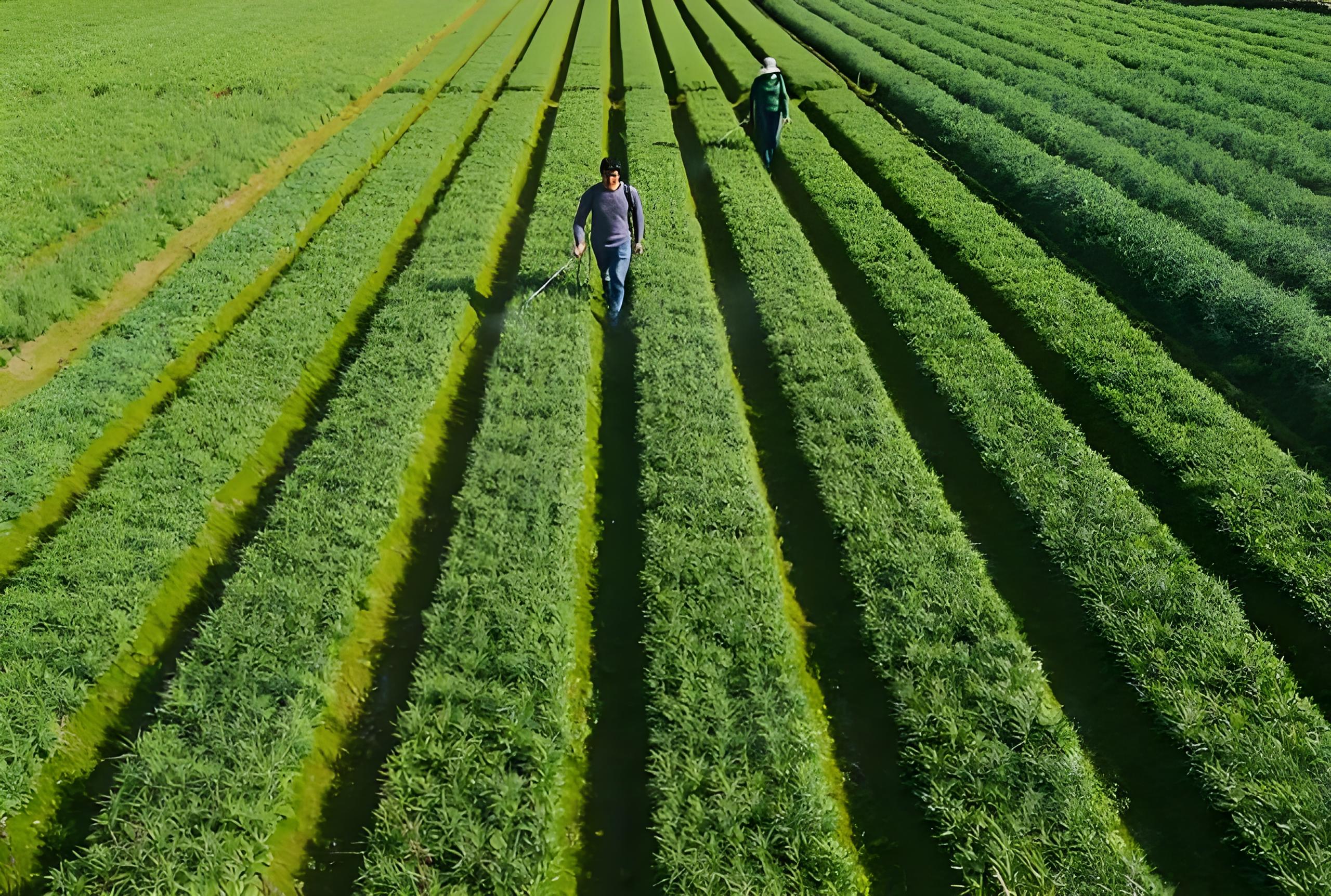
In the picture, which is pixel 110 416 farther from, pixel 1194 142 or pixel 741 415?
pixel 1194 142

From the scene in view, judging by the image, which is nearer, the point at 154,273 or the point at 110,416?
the point at 110,416

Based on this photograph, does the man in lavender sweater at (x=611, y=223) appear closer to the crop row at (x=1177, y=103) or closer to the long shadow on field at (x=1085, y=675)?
the long shadow on field at (x=1085, y=675)

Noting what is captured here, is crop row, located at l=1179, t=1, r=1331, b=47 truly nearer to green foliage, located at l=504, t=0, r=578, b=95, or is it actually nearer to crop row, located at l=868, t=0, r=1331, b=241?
crop row, located at l=868, t=0, r=1331, b=241

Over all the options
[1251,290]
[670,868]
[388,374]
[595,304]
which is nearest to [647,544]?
[670,868]

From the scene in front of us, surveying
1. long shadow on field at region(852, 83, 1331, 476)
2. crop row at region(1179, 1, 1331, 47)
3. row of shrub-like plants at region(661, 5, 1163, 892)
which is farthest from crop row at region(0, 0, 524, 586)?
crop row at region(1179, 1, 1331, 47)

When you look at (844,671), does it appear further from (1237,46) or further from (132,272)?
(1237,46)

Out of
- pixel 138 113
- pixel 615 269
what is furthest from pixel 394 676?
pixel 138 113

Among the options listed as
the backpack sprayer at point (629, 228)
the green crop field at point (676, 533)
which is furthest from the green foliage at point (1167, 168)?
the backpack sprayer at point (629, 228)
